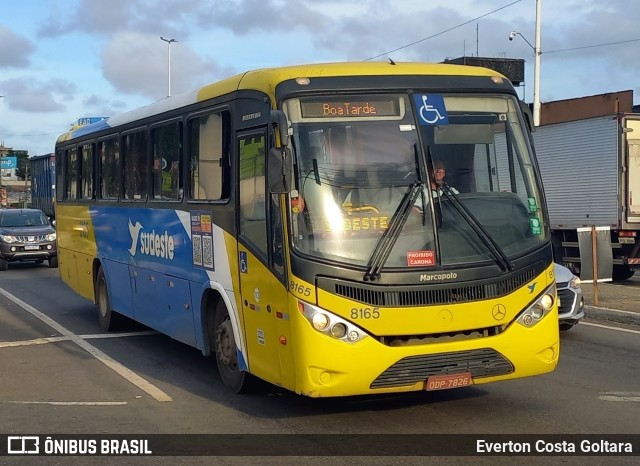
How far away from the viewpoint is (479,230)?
7133 millimetres

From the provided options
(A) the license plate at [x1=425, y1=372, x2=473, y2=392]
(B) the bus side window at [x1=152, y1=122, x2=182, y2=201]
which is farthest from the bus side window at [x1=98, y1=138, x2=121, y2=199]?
(A) the license plate at [x1=425, y1=372, x2=473, y2=392]

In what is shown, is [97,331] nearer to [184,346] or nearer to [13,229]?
[184,346]

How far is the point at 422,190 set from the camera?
23.2 ft

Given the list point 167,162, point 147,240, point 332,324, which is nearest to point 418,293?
point 332,324

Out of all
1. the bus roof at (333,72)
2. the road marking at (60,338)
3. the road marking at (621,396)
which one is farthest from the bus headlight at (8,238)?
the road marking at (621,396)

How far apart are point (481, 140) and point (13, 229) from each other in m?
20.5

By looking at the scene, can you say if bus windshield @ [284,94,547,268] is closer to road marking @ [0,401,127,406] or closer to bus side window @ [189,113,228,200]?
bus side window @ [189,113,228,200]

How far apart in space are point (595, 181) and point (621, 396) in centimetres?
1333

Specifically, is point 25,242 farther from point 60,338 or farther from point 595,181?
point 595,181

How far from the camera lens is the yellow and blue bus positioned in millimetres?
6812

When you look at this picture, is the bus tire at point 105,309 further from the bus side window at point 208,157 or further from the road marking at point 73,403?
the road marking at point 73,403

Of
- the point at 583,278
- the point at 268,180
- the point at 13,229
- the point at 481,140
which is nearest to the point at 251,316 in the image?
the point at 268,180

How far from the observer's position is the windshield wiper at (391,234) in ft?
22.4

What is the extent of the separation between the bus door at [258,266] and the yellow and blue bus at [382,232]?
0.07ft
